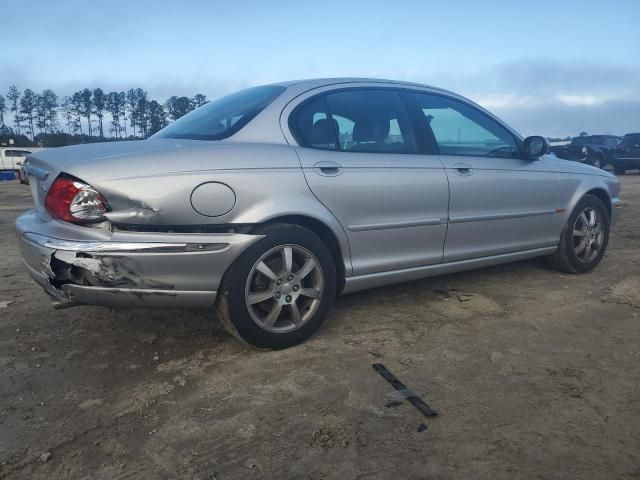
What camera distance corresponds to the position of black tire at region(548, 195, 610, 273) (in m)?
4.41

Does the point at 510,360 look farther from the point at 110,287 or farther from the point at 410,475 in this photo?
the point at 110,287

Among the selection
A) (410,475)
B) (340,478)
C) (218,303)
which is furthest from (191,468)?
(218,303)

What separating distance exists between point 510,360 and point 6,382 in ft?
8.61

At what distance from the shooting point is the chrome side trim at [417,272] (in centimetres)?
316

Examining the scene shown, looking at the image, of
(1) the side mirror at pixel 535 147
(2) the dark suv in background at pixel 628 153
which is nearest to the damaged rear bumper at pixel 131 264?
(1) the side mirror at pixel 535 147

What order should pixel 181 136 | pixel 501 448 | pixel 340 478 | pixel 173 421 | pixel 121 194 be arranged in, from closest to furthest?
pixel 340 478 < pixel 501 448 < pixel 173 421 < pixel 121 194 < pixel 181 136

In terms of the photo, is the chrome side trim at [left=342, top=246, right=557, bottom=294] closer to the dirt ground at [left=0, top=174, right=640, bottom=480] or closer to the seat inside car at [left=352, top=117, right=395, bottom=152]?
the dirt ground at [left=0, top=174, right=640, bottom=480]

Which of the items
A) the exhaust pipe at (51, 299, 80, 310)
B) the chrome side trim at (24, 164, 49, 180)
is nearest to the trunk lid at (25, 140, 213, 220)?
the chrome side trim at (24, 164, 49, 180)

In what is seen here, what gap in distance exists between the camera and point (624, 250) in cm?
553

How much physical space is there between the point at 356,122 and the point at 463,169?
0.90 m

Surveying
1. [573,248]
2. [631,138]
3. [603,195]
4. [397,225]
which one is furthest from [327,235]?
[631,138]

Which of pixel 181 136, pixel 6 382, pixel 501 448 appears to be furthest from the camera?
pixel 181 136

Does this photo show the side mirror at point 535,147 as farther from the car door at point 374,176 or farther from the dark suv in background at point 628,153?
the dark suv in background at point 628,153

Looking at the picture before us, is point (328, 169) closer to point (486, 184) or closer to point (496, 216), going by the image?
point (486, 184)
